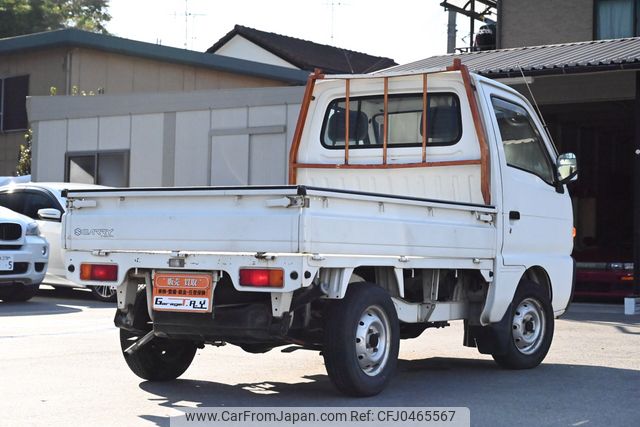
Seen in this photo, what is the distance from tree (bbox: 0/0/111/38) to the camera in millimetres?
47719

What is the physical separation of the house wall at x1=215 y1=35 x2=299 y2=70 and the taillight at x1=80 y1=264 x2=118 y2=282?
1450 inches

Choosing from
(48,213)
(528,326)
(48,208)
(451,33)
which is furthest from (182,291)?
(451,33)

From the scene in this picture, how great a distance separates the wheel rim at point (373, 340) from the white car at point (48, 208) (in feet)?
27.7

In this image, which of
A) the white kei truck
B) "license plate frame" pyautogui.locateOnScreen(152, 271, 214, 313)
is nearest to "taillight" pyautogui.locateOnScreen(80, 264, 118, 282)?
the white kei truck

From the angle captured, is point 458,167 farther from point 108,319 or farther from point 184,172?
point 184,172

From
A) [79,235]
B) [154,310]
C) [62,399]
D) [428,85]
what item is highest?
[428,85]

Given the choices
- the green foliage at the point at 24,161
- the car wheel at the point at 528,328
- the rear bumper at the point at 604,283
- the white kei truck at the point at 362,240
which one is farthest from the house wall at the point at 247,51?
the car wheel at the point at 528,328

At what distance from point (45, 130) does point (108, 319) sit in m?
11.4

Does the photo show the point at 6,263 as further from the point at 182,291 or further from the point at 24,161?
the point at 24,161

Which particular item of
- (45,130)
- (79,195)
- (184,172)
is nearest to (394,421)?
(79,195)

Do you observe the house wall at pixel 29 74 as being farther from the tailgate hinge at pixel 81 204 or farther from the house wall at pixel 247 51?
the tailgate hinge at pixel 81 204

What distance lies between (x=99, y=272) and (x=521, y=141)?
12.7 feet

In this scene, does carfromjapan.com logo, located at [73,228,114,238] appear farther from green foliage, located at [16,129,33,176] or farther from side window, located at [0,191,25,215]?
green foliage, located at [16,129,33,176]

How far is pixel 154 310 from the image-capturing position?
7.51 m
